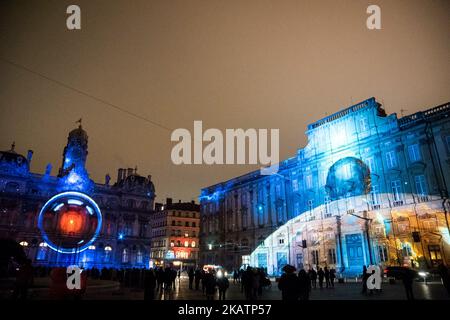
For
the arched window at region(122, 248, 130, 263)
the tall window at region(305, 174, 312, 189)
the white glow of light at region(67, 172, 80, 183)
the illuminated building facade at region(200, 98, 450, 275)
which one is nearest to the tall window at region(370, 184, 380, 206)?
the illuminated building facade at region(200, 98, 450, 275)

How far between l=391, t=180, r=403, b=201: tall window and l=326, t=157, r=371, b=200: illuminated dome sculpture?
2786 mm

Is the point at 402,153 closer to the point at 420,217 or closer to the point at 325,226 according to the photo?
the point at 420,217

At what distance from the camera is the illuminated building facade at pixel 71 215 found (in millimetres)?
50156

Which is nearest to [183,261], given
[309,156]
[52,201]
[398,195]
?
[52,201]

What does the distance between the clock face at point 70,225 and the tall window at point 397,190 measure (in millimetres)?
43143

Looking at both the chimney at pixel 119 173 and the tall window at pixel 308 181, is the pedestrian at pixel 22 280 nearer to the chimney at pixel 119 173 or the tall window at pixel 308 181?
the tall window at pixel 308 181

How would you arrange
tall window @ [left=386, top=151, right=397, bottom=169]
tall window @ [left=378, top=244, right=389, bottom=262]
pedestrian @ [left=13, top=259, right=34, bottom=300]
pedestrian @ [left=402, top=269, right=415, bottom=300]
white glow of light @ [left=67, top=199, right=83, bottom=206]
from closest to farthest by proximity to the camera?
1. pedestrian @ [left=13, top=259, right=34, bottom=300]
2. pedestrian @ [left=402, top=269, right=415, bottom=300]
3. tall window @ [left=378, top=244, right=389, bottom=262]
4. tall window @ [left=386, top=151, right=397, bottom=169]
5. white glow of light @ [left=67, top=199, right=83, bottom=206]

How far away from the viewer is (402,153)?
3334cm

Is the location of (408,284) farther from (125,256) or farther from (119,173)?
(119,173)

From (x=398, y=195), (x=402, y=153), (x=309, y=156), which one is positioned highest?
(x=309, y=156)

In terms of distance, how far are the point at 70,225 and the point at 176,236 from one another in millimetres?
38442

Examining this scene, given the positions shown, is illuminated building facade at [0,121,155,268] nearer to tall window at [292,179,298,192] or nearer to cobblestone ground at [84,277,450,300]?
tall window at [292,179,298,192]

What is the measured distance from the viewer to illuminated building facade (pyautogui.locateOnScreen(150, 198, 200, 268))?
84562 mm
